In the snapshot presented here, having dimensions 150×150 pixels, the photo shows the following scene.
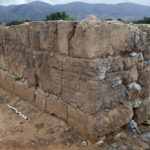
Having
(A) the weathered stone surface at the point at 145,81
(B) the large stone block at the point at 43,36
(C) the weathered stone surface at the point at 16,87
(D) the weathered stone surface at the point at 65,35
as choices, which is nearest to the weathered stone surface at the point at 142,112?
(A) the weathered stone surface at the point at 145,81

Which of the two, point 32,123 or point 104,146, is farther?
point 32,123

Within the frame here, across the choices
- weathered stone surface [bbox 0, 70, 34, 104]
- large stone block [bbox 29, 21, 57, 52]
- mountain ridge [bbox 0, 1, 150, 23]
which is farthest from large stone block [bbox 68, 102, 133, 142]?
mountain ridge [bbox 0, 1, 150, 23]

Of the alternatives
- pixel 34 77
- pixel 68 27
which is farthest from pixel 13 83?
pixel 68 27

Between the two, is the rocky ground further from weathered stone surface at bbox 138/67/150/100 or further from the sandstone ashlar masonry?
weathered stone surface at bbox 138/67/150/100

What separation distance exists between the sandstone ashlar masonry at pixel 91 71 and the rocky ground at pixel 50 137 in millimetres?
146

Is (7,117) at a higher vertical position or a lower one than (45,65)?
lower

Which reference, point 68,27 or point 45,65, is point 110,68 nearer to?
point 68,27

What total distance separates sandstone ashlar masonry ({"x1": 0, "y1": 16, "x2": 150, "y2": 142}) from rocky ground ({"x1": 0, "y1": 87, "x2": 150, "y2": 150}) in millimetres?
146

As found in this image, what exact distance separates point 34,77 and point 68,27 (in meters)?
1.76

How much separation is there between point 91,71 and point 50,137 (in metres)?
1.56

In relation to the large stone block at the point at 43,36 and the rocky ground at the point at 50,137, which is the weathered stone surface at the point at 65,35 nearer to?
the large stone block at the point at 43,36

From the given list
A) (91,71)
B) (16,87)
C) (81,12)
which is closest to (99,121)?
(91,71)

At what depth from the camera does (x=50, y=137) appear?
3.05 meters

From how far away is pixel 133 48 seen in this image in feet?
9.80
